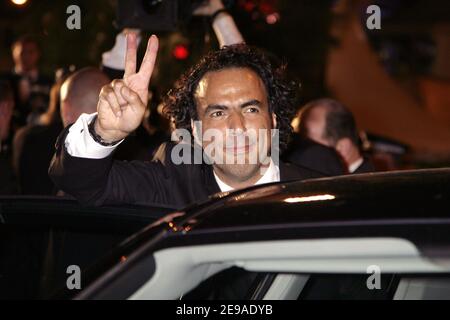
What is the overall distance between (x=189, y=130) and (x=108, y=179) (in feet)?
2.61

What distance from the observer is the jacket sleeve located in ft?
9.57

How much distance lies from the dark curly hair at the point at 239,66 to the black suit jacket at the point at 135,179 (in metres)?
0.24

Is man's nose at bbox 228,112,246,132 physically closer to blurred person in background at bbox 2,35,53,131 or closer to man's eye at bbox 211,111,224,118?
man's eye at bbox 211,111,224,118

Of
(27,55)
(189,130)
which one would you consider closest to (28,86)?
(27,55)

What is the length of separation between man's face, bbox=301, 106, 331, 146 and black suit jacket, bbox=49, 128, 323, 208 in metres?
2.48

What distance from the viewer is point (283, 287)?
2418mm

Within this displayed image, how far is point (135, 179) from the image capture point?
3.20 metres

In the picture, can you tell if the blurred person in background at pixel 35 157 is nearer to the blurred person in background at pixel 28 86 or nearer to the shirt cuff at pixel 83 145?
the shirt cuff at pixel 83 145

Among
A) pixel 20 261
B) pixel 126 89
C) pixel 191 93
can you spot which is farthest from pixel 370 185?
pixel 191 93

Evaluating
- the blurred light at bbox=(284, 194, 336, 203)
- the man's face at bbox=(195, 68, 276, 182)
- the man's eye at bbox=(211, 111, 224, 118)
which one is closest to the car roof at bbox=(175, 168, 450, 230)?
the blurred light at bbox=(284, 194, 336, 203)

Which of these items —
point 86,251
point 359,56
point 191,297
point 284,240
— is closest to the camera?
point 284,240

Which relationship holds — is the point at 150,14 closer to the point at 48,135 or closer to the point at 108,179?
the point at 48,135
